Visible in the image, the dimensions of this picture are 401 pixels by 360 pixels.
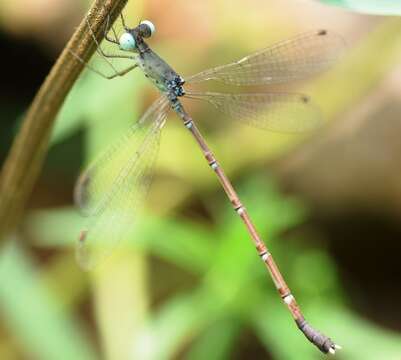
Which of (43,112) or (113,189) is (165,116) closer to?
(113,189)

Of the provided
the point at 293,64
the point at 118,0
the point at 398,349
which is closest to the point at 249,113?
the point at 293,64

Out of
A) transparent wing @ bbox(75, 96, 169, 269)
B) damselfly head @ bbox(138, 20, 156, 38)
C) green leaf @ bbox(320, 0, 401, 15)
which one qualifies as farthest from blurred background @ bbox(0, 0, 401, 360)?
green leaf @ bbox(320, 0, 401, 15)

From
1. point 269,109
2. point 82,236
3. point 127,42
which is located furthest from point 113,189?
point 269,109

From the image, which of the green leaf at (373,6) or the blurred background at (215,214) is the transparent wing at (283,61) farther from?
the green leaf at (373,6)

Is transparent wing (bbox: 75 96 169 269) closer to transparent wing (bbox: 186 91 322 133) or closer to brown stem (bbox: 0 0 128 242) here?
transparent wing (bbox: 186 91 322 133)

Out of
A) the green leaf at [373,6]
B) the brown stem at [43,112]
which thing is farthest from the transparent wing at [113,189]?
the green leaf at [373,6]

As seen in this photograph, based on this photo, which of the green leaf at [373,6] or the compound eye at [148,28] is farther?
the compound eye at [148,28]
